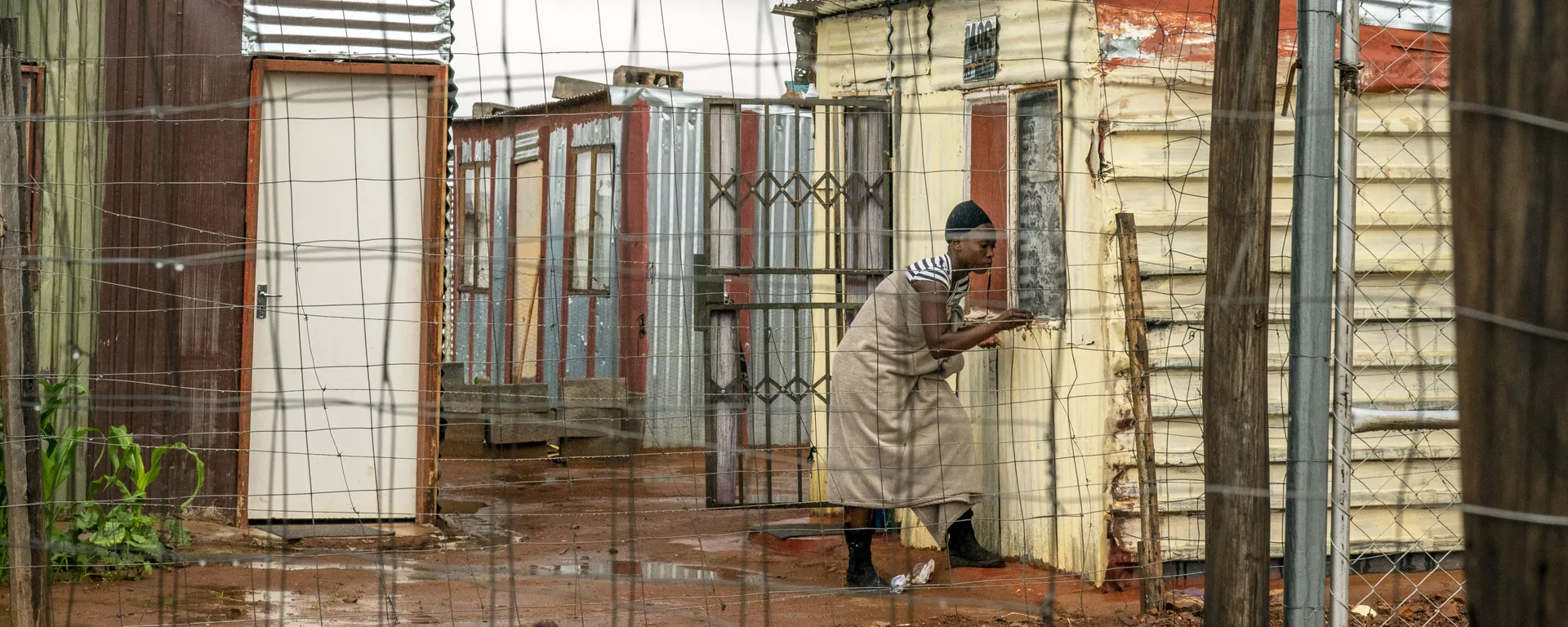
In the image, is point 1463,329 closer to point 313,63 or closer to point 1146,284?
point 1146,284

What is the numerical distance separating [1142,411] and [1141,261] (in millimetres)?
722

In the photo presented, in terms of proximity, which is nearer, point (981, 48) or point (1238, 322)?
point (1238, 322)

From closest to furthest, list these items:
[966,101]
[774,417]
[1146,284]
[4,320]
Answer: [4,320] → [1146,284] → [966,101] → [774,417]

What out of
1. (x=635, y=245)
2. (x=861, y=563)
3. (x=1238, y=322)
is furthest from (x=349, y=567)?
(x=635, y=245)

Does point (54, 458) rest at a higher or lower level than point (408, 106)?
lower

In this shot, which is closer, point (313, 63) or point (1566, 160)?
point (1566, 160)

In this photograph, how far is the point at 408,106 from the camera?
7.26 metres

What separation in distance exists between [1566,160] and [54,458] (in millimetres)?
5828

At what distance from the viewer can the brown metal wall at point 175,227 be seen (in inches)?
277

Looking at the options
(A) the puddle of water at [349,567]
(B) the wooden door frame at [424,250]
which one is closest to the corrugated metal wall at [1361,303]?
(A) the puddle of water at [349,567]

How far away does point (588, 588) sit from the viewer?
6.00m

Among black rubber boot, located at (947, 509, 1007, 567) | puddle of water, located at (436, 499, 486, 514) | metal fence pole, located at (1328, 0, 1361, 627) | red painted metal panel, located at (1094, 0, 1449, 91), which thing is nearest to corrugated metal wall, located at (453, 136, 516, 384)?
puddle of water, located at (436, 499, 486, 514)

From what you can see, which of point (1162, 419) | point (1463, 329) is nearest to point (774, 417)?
point (1162, 419)

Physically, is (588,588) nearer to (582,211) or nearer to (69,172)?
(69,172)
